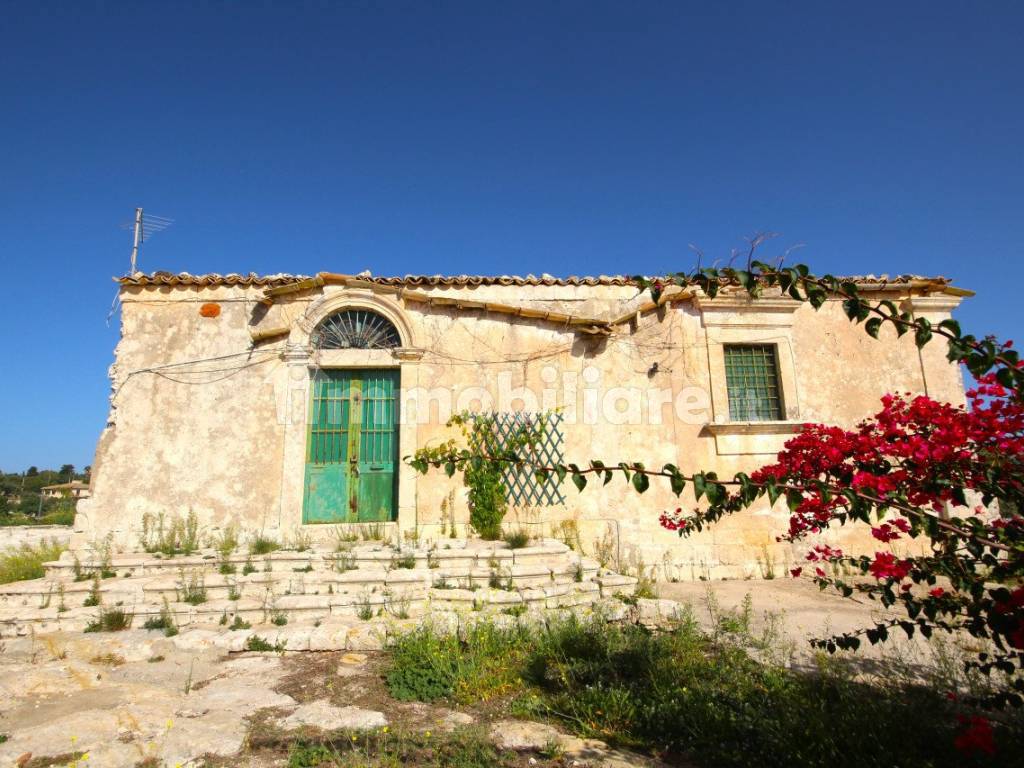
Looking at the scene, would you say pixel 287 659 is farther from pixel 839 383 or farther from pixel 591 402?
pixel 839 383

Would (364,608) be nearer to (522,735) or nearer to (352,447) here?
(522,735)

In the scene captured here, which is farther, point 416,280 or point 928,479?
point 416,280

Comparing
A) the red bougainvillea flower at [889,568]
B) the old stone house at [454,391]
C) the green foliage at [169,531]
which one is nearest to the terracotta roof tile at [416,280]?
the old stone house at [454,391]

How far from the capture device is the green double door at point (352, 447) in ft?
25.6

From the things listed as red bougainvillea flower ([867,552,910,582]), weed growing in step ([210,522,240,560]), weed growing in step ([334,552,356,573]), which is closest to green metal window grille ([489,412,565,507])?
weed growing in step ([334,552,356,573])

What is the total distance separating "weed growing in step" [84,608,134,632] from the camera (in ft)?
17.2

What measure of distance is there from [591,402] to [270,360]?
15.2 feet

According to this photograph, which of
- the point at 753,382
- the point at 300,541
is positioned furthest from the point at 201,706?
the point at 753,382

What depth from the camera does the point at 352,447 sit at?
7988 mm

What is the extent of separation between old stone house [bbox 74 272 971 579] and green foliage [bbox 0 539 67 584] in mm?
500

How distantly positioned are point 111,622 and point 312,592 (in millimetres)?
1757

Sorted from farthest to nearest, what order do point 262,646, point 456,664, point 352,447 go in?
point 352,447 → point 262,646 → point 456,664

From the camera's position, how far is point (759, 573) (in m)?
7.95

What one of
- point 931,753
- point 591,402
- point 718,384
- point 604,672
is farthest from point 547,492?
point 931,753
